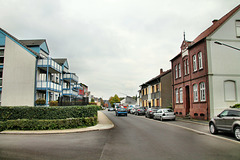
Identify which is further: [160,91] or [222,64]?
[160,91]

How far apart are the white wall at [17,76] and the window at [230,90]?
2341 centimetres

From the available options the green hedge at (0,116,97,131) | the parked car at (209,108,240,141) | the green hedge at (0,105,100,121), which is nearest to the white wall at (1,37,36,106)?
the green hedge at (0,105,100,121)

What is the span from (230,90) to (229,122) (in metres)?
13.3

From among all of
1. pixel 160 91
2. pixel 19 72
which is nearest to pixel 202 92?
pixel 160 91

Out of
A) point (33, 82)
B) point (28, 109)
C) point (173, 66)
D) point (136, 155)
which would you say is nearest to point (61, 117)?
point (28, 109)

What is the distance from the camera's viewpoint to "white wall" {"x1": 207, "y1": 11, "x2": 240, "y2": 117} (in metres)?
22.4

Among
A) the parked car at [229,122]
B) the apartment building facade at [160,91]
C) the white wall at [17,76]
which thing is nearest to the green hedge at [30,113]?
the parked car at [229,122]

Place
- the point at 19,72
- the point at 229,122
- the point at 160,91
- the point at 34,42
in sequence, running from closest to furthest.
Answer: the point at 229,122 < the point at 19,72 < the point at 34,42 < the point at 160,91

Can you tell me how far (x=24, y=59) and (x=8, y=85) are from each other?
3849mm

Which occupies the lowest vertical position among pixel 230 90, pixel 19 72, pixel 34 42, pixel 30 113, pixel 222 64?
→ pixel 30 113

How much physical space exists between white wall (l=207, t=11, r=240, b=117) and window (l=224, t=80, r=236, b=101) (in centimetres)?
29

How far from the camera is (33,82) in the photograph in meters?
27.6

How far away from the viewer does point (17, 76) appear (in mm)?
26906

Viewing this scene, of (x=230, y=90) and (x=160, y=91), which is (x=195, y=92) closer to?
(x=230, y=90)
